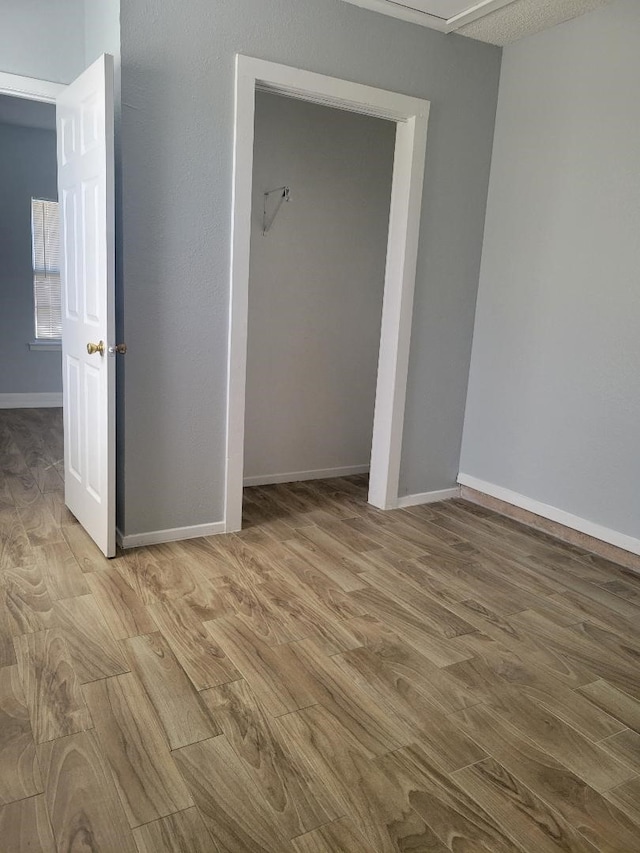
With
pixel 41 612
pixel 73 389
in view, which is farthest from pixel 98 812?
pixel 73 389

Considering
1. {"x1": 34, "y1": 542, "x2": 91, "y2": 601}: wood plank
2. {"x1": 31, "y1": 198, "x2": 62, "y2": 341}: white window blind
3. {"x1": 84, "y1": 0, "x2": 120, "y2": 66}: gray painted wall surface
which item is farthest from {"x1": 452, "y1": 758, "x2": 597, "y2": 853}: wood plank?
{"x1": 31, "y1": 198, "x2": 62, "y2": 341}: white window blind

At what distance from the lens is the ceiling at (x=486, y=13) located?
114 inches

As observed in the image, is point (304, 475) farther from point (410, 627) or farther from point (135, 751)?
point (135, 751)

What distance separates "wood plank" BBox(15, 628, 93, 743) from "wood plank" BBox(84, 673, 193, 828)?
47 millimetres

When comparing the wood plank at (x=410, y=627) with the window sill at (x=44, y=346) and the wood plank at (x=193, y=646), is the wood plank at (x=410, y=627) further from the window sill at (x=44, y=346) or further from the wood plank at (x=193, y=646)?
the window sill at (x=44, y=346)

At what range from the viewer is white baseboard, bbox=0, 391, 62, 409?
237 inches

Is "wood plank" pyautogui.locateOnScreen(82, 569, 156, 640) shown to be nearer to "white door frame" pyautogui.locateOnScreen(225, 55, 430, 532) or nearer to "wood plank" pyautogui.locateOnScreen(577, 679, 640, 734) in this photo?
"white door frame" pyautogui.locateOnScreen(225, 55, 430, 532)

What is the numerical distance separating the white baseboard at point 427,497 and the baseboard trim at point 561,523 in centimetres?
10

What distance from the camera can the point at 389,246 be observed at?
11.3 feet

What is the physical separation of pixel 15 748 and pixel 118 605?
2.52ft

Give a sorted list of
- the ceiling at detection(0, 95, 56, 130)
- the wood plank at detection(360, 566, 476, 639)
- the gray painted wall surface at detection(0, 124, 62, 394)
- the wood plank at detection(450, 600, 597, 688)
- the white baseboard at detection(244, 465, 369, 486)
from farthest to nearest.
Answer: the gray painted wall surface at detection(0, 124, 62, 394) < the ceiling at detection(0, 95, 56, 130) < the white baseboard at detection(244, 465, 369, 486) < the wood plank at detection(360, 566, 476, 639) < the wood plank at detection(450, 600, 597, 688)

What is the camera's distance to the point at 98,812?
1.45 metres

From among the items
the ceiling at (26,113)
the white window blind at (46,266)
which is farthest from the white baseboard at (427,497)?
the white window blind at (46,266)

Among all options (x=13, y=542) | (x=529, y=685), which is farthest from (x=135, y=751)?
(x=13, y=542)
